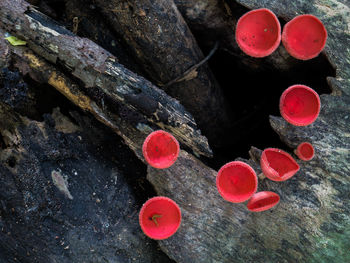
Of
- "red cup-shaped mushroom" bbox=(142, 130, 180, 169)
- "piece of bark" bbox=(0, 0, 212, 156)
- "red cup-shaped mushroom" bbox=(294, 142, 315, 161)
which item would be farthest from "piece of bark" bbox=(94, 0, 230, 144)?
"red cup-shaped mushroom" bbox=(294, 142, 315, 161)

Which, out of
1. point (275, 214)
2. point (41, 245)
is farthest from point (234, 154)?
point (41, 245)

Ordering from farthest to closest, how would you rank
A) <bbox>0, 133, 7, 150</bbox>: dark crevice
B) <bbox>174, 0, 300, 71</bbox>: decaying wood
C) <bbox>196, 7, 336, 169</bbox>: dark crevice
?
<bbox>196, 7, 336, 169</bbox>: dark crevice, <bbox>174, 0, 300, 71</bbox>: decaying wood, <bbox>0, 133, 7, 150</bbox>: dark crevice

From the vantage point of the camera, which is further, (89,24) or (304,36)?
(89,24)

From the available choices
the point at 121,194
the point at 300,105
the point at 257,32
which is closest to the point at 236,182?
the point at 300,105

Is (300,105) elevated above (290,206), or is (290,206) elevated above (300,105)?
(300,105)

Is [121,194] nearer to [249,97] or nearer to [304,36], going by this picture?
[304,36]

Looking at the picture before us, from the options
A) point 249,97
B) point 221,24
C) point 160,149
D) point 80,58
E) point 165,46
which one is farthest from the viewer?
point 249,97

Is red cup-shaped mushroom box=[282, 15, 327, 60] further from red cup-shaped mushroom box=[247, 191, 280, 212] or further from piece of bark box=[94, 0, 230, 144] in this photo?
red cup-shaped mushroom box=[247, 191, 280, 212]
